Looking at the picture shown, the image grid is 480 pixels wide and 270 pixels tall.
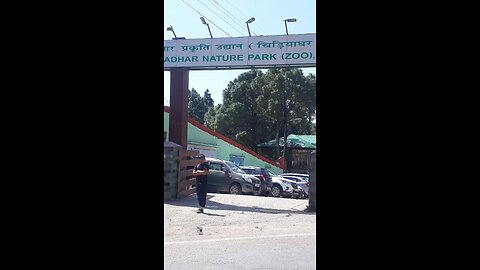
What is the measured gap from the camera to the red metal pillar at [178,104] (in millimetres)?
16438

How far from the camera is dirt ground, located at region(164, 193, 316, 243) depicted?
8.29m

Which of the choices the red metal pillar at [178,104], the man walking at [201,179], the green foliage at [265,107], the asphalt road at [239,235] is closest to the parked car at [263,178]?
the asphalt road at [239,235]

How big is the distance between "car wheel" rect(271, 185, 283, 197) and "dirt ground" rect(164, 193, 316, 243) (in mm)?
1567

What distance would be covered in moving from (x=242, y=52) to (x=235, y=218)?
719cm

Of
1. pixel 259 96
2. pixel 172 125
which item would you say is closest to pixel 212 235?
pixel 172 125

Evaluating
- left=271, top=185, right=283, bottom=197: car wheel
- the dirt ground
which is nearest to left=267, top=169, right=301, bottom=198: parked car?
left=271, top=185, right=283, bottom=197: car wheel

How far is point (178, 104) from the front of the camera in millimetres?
16438

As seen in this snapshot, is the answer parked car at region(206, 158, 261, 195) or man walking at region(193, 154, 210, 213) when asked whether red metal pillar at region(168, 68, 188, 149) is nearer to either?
parked car at region(206, 158, 261, 195)

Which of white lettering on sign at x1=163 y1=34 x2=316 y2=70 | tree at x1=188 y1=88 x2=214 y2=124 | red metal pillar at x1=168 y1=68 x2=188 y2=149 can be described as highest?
tree at x1=188 y1=88 x2=214 y2=124

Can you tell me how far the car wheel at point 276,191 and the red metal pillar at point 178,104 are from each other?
11.4 feet

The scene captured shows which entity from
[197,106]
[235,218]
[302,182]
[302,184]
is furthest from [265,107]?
[197,106]
